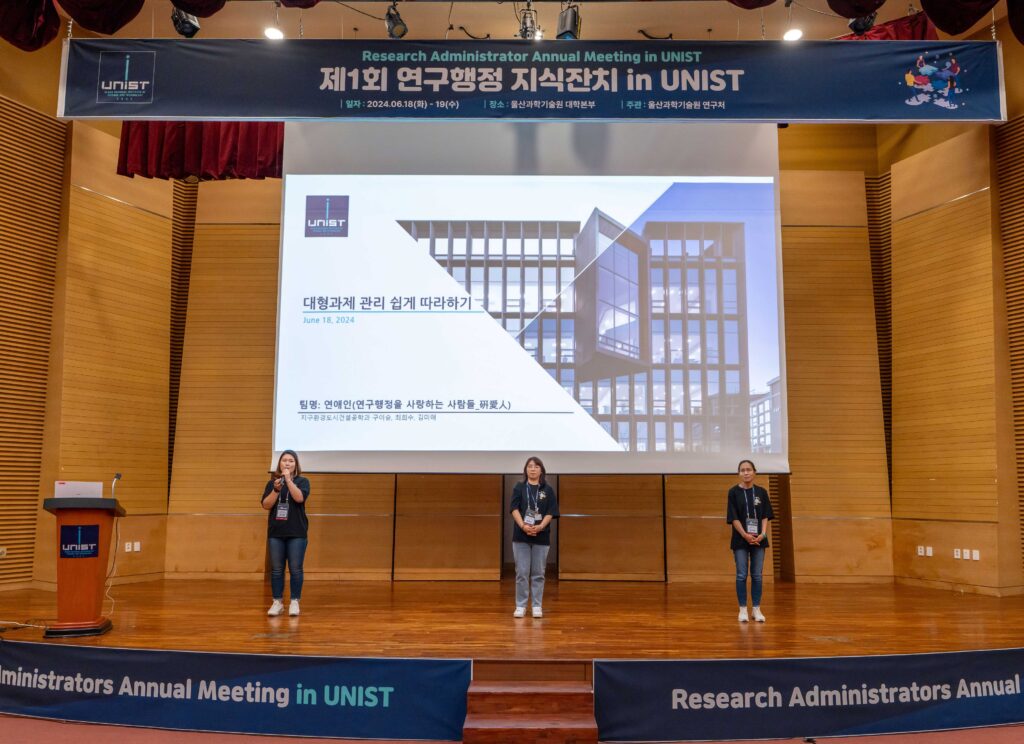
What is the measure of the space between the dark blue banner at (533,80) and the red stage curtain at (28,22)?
51 centimetres

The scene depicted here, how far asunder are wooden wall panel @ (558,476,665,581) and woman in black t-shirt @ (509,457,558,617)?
249cm

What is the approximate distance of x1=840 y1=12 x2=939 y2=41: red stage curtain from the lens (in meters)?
7.45

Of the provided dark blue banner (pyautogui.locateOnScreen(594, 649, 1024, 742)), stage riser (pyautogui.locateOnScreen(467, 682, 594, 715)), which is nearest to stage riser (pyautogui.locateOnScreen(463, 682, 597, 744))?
stage riser (pyautogui.locateOnScreen(467, 682, 594, 715))

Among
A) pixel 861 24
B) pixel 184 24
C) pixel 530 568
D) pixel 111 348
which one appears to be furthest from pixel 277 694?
pixel 861 24

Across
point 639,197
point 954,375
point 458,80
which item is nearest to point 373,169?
point 458,80

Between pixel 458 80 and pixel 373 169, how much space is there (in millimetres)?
2143

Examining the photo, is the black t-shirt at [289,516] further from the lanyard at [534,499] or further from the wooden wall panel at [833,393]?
the wooden wall panel at [833,393]

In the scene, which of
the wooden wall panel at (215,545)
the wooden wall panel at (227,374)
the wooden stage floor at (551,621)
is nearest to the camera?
the wooden stage floor at (551,621)

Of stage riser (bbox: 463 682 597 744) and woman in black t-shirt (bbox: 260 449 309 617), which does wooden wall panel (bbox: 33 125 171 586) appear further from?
stage riser (bbox: 463 682 597 744)

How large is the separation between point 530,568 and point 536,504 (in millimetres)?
606

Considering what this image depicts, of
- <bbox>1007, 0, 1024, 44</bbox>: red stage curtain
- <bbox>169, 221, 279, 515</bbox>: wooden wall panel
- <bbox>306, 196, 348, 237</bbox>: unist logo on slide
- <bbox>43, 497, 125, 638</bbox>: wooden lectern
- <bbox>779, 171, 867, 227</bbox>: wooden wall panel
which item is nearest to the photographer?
<bbox>43, 497, 125, 638</bbox>: wooden lectern

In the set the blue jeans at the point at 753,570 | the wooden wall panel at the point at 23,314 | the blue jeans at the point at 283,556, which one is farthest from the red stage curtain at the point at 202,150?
the blue jeans at the point at 753,570

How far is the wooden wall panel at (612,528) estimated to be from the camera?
8.96m

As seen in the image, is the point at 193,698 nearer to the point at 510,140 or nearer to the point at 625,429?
the point at 625,429
